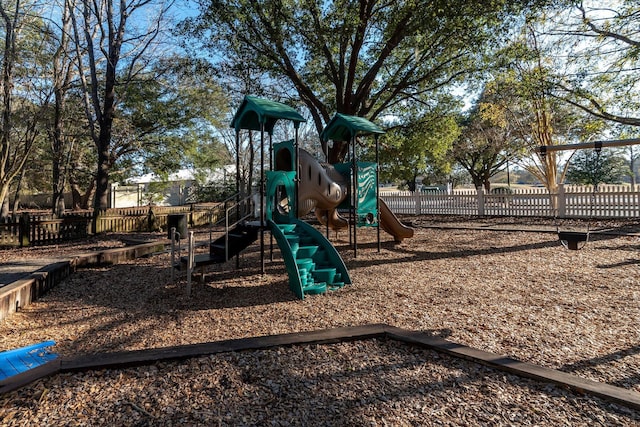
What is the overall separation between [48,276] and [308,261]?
4.49 metres

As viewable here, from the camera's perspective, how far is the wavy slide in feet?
24.8

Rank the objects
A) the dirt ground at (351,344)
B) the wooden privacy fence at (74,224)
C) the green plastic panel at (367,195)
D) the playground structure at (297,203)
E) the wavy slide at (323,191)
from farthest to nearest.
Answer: the wooden privacy fence at (74,224), the green plastic panel at (367,195), the wavy slide at (323,191), the playground structure at (297,203), the dirt ground at (351,344)

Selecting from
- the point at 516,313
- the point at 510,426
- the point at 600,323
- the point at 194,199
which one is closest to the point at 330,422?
the point at 510,426

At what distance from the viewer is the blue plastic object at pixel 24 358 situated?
3.05 meters

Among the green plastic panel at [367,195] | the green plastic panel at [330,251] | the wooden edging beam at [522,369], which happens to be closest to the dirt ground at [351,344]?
the wooden edging beam at [522,369]

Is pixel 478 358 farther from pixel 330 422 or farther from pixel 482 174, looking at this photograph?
pixel 482 174

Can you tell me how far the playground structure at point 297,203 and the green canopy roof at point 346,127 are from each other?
1.0 inches

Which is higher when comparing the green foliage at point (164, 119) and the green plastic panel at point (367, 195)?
the green foliage at point (164, 119)

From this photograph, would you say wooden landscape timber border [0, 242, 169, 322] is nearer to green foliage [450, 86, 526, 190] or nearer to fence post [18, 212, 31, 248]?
fence post [18, 212, 31, 248]

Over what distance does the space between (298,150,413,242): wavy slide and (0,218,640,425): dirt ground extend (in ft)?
5.77

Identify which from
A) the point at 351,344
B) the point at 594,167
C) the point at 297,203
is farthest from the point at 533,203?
the point at 594,167

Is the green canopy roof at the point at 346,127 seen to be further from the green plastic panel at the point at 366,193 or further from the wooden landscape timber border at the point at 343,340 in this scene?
the wooden landscape timber border at the point at 343,340

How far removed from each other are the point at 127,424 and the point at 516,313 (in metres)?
4.25

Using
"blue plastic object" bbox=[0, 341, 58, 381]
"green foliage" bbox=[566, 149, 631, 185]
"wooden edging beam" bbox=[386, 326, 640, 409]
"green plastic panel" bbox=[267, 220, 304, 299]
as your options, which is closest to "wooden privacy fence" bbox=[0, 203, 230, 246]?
"green plastic panel" bbox=[267, 220, 304, 299]
